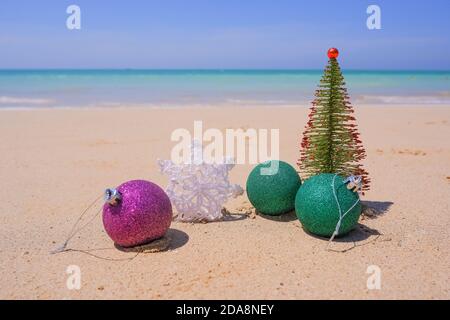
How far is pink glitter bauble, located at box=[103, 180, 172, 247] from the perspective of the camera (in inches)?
186

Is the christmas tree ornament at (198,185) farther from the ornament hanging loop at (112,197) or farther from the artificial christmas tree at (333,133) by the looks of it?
the artificial christmas tree at (333,133)

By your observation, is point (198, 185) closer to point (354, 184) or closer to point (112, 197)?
A: point (112, 197)

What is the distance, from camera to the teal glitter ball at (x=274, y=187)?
564cm

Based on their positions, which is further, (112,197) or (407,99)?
(407,99)

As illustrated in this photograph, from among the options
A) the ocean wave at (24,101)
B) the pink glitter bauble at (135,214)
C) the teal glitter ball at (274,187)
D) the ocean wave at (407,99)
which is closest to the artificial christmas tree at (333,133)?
the teal glitter ball at (274,187)

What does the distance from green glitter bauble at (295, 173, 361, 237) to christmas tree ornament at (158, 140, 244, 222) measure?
3.61 ft

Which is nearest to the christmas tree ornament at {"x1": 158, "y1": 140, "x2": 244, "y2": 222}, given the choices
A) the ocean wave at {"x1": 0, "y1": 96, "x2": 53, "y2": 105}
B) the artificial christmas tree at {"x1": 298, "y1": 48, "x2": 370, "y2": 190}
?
the artificial christmas tree at {"x1": 298, "y1": 48, "x2": 370, "y2": 190}

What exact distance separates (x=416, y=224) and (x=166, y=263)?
131 inches

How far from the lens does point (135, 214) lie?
470 centimetres

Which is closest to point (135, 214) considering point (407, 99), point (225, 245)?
point (225, 245)

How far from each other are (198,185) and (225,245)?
934 millimetres

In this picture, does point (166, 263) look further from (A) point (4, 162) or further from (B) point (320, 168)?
(A) point (4, 162)
